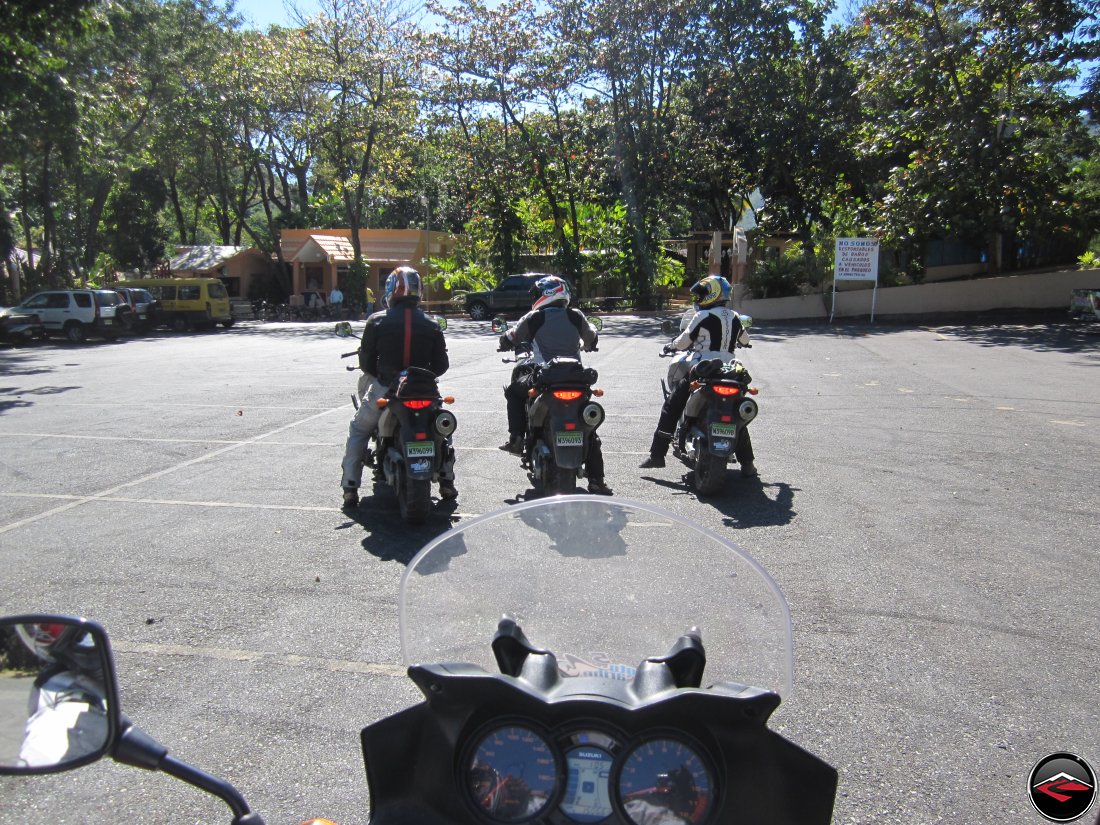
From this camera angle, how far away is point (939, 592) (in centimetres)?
511

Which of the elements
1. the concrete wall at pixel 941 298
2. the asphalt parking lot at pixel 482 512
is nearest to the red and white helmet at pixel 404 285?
the asphalt parking lot at pixel 482 512

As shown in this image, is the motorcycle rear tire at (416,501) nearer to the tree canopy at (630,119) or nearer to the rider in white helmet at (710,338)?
the rider in white helmet at (710,338)

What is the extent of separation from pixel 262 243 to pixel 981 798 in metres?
51.7

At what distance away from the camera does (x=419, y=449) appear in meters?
6.37

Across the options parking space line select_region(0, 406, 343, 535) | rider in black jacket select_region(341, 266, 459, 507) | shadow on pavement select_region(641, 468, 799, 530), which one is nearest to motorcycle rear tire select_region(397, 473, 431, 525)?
rider in black jacket select_region(341, 266, 459, 507)

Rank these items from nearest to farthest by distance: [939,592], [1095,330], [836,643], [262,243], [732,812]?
[732,812] < [836,643] < [939,592] < [1095,330] < [262,243]

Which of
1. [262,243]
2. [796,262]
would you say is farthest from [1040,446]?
[262,243]

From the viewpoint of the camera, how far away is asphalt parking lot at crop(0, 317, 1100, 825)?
332 cm

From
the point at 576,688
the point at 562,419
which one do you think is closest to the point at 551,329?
the point at 562,419

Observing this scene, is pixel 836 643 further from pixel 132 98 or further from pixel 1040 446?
pixel 132 98

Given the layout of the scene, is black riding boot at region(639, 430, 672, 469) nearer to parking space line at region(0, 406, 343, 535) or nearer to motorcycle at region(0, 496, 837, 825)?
parking space line at region(0, 406, 343, 535)

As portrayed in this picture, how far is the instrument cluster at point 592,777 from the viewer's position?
177 cm

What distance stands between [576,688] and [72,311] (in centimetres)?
3167

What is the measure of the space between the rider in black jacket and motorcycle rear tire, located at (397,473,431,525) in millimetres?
478
